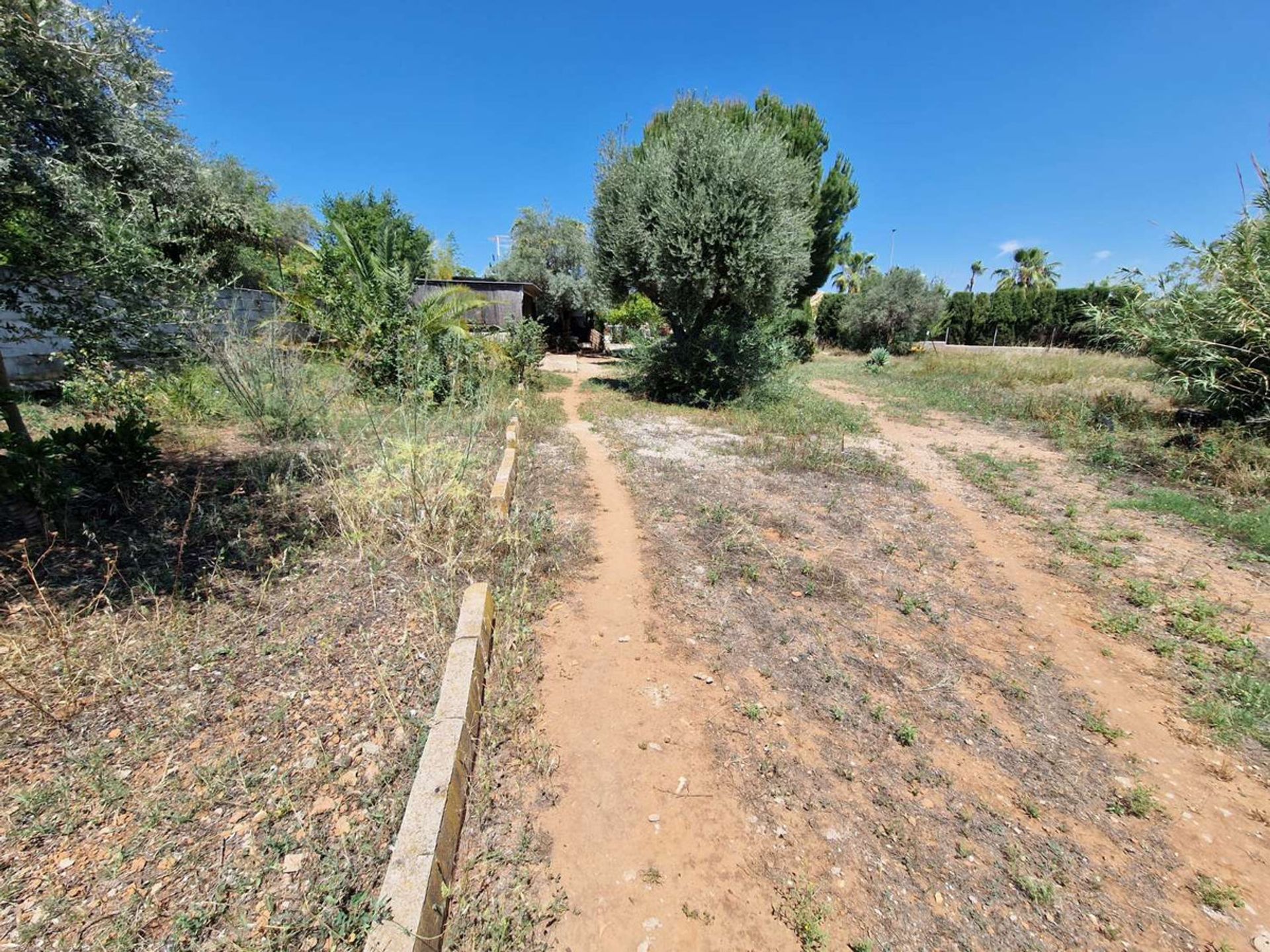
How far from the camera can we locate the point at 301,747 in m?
→ 2.13

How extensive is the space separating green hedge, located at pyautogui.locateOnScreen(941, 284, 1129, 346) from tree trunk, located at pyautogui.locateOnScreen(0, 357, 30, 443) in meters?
29.1

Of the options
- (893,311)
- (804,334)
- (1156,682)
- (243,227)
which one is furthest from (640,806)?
(893,311)

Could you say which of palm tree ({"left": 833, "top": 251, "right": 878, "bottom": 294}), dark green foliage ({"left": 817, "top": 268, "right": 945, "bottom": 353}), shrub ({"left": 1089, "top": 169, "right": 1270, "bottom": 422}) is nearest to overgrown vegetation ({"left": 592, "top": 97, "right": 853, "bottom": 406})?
shrub ({"left": 1089, "top": 169, "right": 1270, "bottom": 422})

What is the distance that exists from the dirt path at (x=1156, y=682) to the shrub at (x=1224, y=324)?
2.85 m

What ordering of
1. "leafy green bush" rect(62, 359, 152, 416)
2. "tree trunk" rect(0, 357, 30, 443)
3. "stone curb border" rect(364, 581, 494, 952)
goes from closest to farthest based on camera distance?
"stone curb border" rect(364, 581, 494, 952) < "tree trunk" rect(0, 357, 30, 443) < "leafy green bush" rect(62, 359, 152, 416)

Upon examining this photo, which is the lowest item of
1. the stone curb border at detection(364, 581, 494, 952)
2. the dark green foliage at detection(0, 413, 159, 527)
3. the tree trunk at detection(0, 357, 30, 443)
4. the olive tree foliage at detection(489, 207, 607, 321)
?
the stone curb border at detection(364, 581, 494, 952)

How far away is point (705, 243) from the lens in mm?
9844

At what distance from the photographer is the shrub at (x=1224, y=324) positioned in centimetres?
624

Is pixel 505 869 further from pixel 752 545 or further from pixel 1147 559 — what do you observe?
pixel 1147 559

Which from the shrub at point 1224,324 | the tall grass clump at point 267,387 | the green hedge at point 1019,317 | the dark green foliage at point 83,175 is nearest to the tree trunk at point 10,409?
the dark green foliage at point 83,175

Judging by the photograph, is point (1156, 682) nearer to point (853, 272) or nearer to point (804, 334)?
point (804, 334)

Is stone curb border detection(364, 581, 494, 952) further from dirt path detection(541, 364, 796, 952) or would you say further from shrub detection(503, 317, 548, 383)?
shrub detection(503, 317, 548, 383)

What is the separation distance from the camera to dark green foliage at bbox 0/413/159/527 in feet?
10.8

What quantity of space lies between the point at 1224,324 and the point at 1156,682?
6923 millimetres
